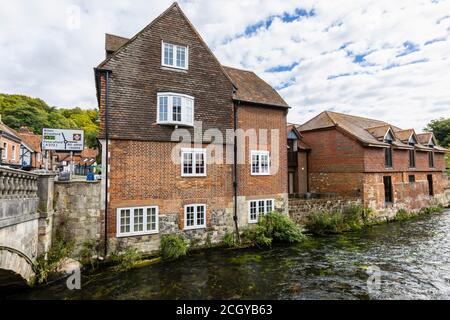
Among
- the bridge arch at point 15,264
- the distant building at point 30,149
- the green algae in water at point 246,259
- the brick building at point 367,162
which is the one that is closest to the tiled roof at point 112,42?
the bridge arch at point 15,264

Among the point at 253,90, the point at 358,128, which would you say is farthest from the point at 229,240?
the point at 358,128

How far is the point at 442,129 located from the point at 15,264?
72.0m

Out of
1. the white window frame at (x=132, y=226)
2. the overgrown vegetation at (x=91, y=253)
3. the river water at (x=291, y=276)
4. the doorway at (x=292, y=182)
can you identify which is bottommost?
the river water at (x=291, y=276)

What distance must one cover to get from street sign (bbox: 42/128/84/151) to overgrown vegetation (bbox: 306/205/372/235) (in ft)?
51.1

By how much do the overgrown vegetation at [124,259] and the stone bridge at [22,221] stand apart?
2624 mm

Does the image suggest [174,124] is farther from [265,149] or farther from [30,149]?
[30,149]

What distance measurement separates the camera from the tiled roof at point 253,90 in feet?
48.6

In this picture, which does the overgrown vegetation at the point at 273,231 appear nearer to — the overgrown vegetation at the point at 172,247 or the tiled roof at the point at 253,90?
the overgrown vegetation at the point at 172,247

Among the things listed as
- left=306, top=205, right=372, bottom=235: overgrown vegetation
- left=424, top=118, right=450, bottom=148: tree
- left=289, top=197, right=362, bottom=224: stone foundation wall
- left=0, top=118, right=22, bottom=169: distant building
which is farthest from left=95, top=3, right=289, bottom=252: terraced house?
left=424, top=118, right=450, bottom=148: tree

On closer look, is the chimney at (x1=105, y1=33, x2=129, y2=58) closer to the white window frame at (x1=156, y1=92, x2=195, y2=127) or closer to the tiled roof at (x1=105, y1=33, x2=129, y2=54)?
the tiled roof at (x1=105, y1=33, x2=129, y2=54)

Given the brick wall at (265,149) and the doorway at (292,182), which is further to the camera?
the doorway at (292,182)

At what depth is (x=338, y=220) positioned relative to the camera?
17.1 metres
